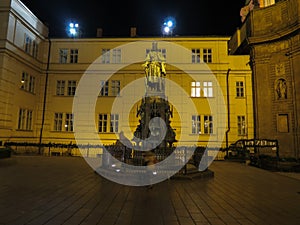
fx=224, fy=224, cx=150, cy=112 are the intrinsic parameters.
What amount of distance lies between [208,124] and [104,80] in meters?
12.6

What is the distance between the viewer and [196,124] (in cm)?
2412

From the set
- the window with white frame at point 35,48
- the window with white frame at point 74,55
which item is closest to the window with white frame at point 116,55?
the window with white frame at point 74,55

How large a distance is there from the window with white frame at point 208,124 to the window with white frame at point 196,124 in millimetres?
653

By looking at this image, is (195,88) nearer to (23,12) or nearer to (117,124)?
(117,124)

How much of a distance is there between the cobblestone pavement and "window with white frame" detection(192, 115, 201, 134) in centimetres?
1473

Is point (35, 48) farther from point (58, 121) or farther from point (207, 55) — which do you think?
point (207, 55)

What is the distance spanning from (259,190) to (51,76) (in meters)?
24.7

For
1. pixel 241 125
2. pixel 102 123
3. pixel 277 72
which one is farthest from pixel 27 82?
→ pixel 277 72

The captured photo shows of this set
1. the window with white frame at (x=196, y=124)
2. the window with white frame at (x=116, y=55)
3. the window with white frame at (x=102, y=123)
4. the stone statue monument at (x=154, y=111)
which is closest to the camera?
the stone statue monument at (x=154, y=111)

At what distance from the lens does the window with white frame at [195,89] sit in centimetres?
2480

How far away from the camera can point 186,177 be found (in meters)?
9.71

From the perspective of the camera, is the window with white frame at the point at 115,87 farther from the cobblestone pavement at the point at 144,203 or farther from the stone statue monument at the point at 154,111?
the cobblestone pavement at the point at 144,203

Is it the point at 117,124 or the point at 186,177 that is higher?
the point at 117,124

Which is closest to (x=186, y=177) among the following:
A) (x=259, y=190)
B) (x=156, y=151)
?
(x=156, y=151)
